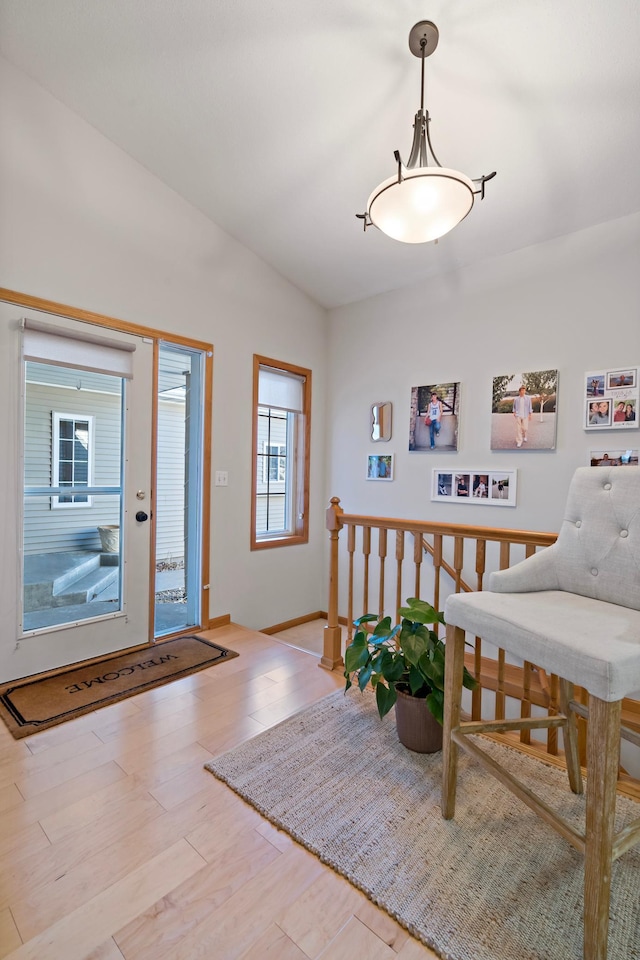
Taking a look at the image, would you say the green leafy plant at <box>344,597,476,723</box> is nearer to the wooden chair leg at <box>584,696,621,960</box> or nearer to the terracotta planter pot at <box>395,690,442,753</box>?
the terracotta planter pot at <box>395,690,442,753</box>

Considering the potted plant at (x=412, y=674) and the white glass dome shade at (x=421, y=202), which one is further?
the potted plant at (x=412, y=674)

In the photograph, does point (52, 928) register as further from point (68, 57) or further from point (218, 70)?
point (68, 57)

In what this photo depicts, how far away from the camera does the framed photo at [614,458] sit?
2.55 m

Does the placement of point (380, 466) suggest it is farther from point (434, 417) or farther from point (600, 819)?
point (600, 819)

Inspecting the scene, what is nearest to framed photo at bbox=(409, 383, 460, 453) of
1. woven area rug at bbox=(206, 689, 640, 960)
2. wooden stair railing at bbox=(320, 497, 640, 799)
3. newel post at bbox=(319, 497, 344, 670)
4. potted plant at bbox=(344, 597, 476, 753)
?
wooden stair railing at bbox=(320, 497, 640, 799)

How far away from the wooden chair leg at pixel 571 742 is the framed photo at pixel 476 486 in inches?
65.8

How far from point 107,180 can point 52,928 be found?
3356 mm

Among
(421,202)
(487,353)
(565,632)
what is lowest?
(565,632)

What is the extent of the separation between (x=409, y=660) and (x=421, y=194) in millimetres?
1779

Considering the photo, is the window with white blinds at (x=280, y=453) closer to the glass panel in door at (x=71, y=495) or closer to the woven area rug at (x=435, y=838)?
the glass panel in door at (x=71, y=495)

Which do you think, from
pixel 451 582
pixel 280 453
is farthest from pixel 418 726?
pixel 280 453

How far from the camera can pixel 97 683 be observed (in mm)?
2398

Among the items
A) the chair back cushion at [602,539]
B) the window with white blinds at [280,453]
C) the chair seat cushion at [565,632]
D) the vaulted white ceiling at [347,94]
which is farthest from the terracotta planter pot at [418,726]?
the vaulted white ceiling at [347,94]

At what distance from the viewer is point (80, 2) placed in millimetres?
1897
